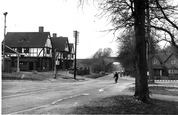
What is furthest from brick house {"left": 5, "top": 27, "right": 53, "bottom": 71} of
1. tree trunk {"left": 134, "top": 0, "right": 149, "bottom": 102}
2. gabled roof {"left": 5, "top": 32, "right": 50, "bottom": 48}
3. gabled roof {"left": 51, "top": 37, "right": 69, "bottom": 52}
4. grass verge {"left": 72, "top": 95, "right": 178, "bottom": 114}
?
grass verge {"left": 72, "top": 95, "right": 178, "bottom": 114}

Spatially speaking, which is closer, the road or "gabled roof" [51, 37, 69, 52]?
the road

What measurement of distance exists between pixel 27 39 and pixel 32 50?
11.4 ft

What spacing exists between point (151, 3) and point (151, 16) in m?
1.44

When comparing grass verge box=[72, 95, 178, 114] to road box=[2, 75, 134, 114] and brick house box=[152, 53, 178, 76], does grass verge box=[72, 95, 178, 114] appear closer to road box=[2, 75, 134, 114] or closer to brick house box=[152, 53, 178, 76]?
road box=[2, 75, 134, 114]

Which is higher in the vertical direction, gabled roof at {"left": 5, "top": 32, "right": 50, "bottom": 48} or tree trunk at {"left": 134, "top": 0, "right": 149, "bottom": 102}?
gabled roof at {"left": 5, "top": 32, "right": 50, "bottom": 48}

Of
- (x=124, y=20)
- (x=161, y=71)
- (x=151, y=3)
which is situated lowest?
(x=161, y=71)

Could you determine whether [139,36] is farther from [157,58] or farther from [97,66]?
[97,66]

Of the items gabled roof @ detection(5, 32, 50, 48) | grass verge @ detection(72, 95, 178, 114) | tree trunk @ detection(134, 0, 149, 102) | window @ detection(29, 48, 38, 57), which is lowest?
grass verge @ detection(72, 95, 178, 114)

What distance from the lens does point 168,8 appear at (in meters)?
9.52

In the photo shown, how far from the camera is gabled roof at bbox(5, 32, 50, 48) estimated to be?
4400 cm

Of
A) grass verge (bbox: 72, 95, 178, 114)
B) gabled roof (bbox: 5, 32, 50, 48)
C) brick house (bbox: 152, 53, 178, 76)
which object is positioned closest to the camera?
grass verge (bbox: 72, 95, 178, 114)

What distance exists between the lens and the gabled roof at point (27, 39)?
4400 cm

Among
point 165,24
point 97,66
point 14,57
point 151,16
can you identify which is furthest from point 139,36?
point 97,66

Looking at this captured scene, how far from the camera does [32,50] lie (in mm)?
43750
